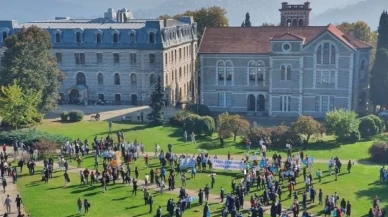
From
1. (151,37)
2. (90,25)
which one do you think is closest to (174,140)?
(151,37)

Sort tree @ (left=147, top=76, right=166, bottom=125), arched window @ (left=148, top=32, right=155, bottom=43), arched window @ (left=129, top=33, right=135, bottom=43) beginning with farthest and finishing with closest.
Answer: arched window @ (left=129, top=33, right=135, bottom=43) < arched window @ (left=148, top=32, right=155, bottom=43) < tree @ (left=147, top=76, right=166, bottom=125)

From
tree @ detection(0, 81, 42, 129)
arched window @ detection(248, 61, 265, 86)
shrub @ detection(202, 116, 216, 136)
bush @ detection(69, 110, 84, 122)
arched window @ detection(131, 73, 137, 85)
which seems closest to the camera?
tree @ detection(0, 81, 42, 129)

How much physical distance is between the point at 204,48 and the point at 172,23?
10210mm

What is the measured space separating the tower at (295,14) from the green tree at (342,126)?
2843cm

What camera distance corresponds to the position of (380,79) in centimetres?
7175

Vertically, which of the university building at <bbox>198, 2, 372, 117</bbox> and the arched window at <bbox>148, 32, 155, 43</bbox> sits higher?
the arched window at <bbox>148, 32, 155, 43</bbox>

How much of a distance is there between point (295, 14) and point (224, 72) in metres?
16.4

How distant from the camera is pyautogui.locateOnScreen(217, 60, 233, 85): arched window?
74.1 meters

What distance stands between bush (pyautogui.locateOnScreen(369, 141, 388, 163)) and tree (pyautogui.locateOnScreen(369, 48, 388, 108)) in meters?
22.7

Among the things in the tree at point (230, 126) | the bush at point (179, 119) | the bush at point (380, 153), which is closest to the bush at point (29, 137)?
the bush at point (179, 119)

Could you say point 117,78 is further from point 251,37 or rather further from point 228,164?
point 228,164

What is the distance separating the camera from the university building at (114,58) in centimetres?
7656

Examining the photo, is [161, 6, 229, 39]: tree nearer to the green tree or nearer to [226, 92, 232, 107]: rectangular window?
[226, 92, 232, 107]: rectangular window

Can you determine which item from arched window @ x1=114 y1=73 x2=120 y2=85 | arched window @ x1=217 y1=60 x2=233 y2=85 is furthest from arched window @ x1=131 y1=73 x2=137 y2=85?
arched window @ x1=217 y1=60 x2=233 y2=85
